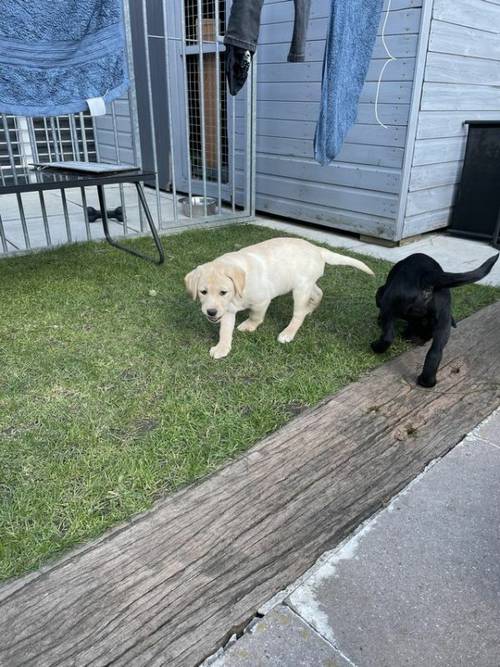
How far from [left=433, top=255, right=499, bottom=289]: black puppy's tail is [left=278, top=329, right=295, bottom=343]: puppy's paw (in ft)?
2.89

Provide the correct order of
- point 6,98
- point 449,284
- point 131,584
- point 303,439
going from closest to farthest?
1. point 131,584
2. point 303,439
3. point 449,284
4. point 6,98

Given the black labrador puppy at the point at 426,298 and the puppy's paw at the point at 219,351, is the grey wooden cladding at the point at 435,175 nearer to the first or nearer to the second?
the black labrador puppy at the point at 426,298

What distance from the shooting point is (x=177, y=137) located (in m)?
6.90

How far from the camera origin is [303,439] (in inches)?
78.7

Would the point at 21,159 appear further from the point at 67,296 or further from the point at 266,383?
the point at 266,383

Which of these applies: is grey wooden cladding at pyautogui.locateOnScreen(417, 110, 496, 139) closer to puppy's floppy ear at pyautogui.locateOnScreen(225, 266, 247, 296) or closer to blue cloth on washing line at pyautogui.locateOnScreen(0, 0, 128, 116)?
blue cloth on washing line at pyautogui.locateOnScreen(0, 0, 128, 116)

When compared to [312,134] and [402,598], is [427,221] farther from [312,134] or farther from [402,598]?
[402,598]

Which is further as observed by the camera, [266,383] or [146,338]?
[146,338]

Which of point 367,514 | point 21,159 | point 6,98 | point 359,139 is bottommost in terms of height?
point 367,514

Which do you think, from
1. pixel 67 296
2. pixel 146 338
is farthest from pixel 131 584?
pixel 67 296

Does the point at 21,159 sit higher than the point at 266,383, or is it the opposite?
the point at 21,159

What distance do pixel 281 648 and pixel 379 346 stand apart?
5.56ft

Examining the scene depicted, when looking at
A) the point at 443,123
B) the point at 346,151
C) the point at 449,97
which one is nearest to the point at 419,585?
the point at 346,151

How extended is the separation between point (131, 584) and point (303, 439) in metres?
0.88
